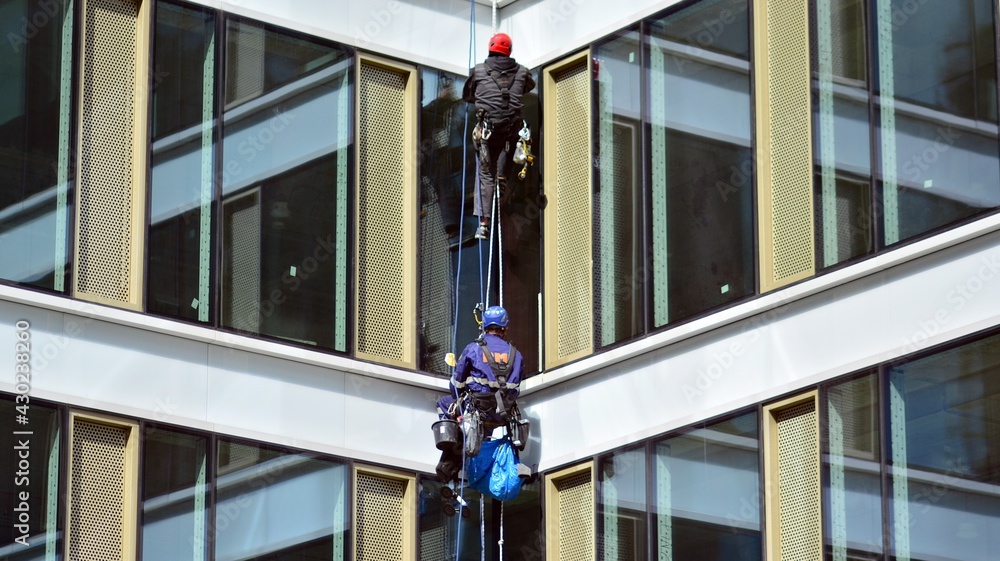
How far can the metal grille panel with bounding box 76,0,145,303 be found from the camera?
2228cm

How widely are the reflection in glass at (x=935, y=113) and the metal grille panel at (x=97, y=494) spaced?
24.7ft

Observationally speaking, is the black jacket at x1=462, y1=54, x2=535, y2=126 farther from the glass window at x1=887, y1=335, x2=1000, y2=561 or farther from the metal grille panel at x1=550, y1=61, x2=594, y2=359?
the glass window at x1=887, y1=335, x2=1000, y2=561

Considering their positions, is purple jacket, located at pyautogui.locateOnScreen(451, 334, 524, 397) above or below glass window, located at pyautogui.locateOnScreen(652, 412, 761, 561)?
above

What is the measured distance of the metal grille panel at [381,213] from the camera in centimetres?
2405

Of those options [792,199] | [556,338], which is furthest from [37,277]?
[792,199]

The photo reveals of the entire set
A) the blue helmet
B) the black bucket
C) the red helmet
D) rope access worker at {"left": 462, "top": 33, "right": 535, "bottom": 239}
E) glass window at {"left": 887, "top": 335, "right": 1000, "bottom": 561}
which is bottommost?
glass window at {"left": 887, "top": 335, "right": 1000, "bottom": 561}

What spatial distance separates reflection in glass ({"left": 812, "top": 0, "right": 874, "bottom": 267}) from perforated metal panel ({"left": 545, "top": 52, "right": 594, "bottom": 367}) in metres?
3.24

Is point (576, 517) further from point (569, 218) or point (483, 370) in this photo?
point (569, 218)

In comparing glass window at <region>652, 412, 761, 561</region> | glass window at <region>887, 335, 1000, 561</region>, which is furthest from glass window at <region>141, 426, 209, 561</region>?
glass window at <region>887, 335, 1000, 561</region>

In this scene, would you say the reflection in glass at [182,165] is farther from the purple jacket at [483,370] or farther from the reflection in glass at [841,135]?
the reflection in glass at [841,135]

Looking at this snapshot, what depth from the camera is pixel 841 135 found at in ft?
70.8

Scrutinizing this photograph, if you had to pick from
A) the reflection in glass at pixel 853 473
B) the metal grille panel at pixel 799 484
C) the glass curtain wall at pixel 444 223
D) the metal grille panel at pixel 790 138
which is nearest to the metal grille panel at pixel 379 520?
the glass curtain wall at pixel 444 223

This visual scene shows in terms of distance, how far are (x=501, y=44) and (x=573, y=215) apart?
1.97m

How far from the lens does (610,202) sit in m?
23.9
